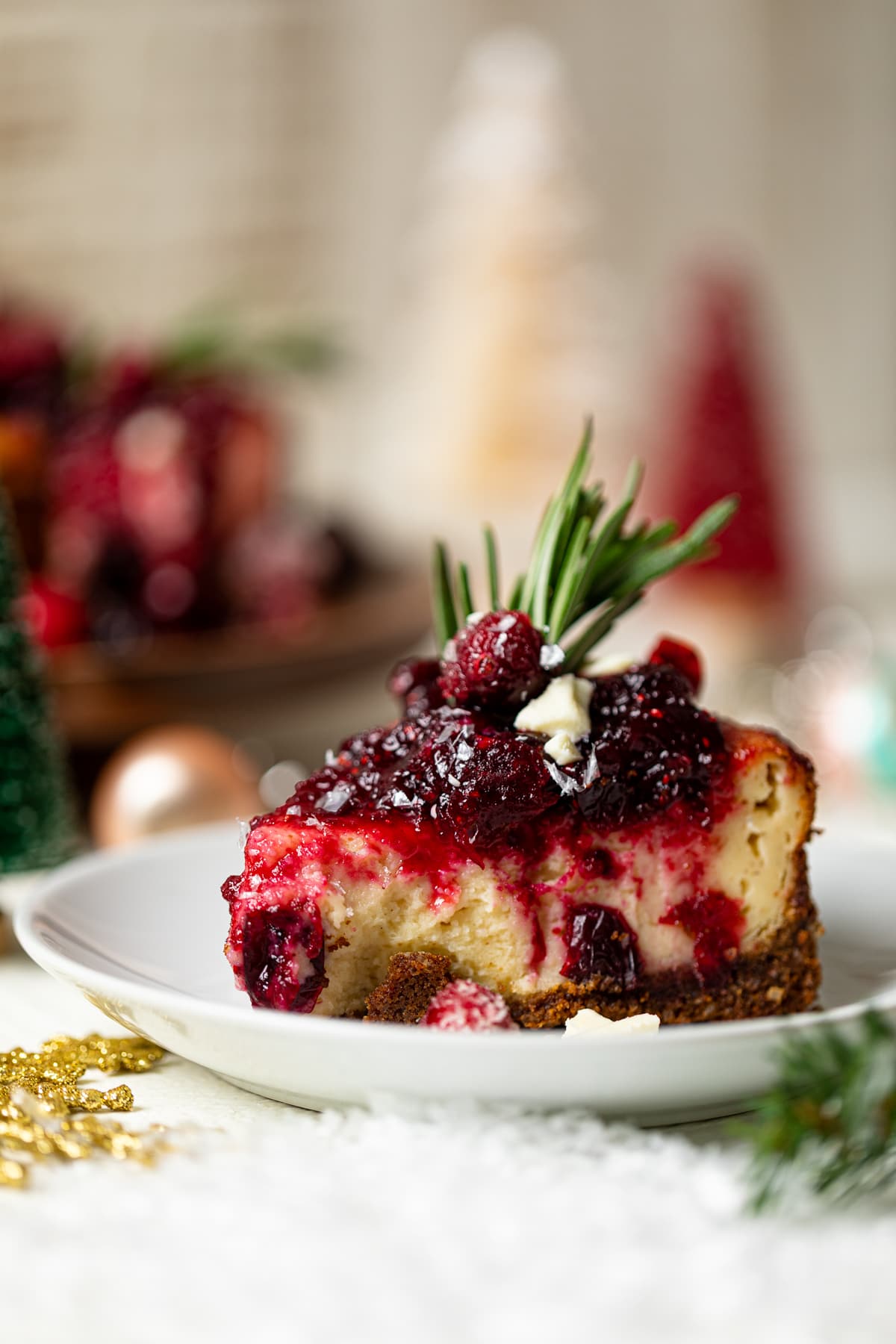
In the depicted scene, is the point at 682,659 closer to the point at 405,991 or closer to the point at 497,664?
the point at 497,664

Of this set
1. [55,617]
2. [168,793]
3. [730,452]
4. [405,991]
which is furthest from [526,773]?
[730,452]

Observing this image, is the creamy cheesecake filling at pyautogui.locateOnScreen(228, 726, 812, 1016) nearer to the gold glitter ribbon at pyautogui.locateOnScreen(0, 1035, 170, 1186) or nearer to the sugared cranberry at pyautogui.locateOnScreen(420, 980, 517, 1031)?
the sugared cranberry at pyautogui.locateOnScreen(420, 980, 517, 1031)

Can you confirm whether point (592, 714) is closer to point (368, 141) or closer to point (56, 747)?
point (56, 747)

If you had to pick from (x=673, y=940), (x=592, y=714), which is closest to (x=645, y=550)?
(x=592, y=714)

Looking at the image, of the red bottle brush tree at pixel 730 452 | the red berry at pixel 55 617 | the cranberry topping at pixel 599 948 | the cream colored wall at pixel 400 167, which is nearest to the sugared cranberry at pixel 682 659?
the cranberry topping at pixel 599 948

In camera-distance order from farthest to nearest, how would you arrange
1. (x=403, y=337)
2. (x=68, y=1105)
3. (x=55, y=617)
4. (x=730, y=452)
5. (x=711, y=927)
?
(x=403, y=337)
(x=730, y=452)
(x=55, y=617)
(x=711, y=927)
(x=68, y=1105)

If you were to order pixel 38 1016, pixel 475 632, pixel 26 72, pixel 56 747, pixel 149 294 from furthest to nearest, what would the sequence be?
1. pixel 149 294
2. pixel 26 72
3. pixel 56 747
4. pixel 38 1016
5. pixel 475 632
